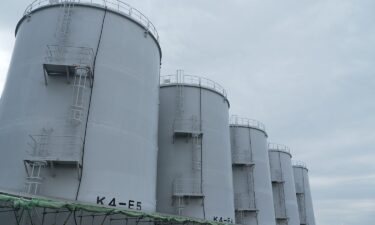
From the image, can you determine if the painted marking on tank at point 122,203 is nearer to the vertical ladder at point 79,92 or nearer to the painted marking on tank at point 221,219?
the vertical ladder at point 79,92

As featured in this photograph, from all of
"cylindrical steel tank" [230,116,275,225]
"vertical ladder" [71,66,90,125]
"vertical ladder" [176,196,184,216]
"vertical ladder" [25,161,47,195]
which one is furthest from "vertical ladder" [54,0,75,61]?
"cylindrical steel tank" [230,116,275,225]

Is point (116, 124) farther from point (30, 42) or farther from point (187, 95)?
point (187, 95)

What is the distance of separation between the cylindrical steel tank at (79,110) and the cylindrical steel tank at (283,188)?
943 inches

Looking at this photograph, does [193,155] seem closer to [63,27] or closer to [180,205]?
[180,205]

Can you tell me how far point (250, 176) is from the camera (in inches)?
1267

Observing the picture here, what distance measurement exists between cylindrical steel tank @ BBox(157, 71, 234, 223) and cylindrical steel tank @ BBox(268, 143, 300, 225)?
15.2m

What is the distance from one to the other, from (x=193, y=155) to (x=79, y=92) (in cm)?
1029

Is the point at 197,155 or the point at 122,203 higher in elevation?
the point at 197,155

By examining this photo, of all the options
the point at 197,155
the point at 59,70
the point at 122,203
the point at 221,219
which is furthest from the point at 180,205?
the point at 59,70

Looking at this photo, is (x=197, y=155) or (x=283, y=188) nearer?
(x=197, y=155)

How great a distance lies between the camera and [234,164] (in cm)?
3195

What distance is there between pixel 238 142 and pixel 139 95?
54.3 feet

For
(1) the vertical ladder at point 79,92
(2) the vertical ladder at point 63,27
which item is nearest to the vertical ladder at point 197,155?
(1) the vertical ladder at point 79,92

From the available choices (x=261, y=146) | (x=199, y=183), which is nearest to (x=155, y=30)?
(x=199, y=183)
